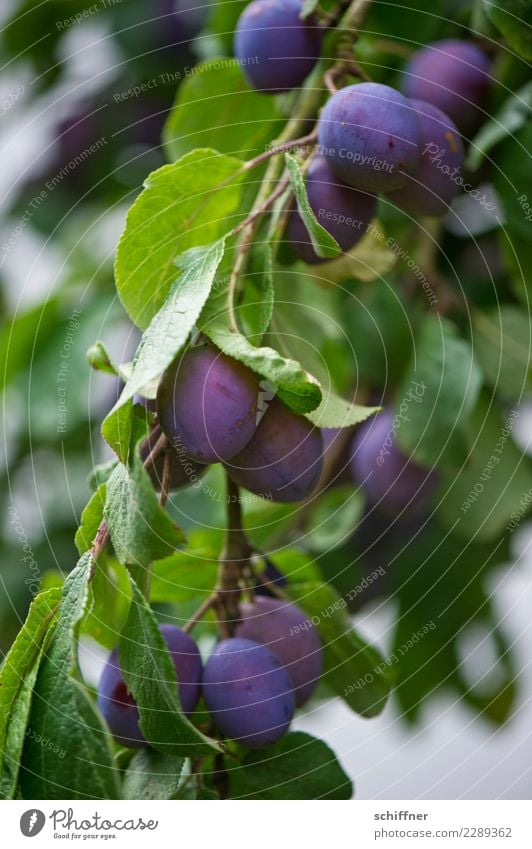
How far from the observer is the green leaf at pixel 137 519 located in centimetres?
37

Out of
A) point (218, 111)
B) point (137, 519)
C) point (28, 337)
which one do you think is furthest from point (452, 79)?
point (28, 337)

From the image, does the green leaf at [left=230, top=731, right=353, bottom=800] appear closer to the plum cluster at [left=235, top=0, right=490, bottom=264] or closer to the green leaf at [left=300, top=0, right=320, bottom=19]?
the plum cluster at [left=235, top=0, right=490, bottom=264]

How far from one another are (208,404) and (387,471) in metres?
0.40

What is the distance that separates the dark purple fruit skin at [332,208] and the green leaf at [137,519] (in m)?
0.16

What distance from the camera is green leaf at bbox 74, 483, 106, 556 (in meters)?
0.43

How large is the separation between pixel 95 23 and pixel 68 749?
75 centimetres

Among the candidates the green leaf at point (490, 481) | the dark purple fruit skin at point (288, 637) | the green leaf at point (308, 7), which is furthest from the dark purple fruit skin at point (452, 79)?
the dark purple fruit skin at point (288, 637)

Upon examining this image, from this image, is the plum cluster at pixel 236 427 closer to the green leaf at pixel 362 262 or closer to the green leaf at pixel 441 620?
the green leaf at pixel 362 262

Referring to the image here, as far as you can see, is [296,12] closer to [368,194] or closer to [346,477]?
[368,194]

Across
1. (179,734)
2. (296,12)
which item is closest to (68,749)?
(179,734)

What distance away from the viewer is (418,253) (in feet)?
2.60

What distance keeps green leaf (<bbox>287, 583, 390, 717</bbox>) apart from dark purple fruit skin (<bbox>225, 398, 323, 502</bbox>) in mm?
142

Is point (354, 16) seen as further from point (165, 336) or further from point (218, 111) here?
point (165, 336)

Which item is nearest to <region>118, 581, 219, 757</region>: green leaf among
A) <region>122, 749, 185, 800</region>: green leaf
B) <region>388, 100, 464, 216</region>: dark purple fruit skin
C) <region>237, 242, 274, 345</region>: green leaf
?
<region>122, 749, 185, 800</region>: green leaf
